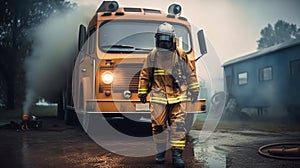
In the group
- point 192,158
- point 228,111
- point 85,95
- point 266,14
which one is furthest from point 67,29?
point 266,14

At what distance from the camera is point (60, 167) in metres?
4.04

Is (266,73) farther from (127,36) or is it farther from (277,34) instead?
(277,34)

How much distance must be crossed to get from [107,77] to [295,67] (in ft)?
28.5

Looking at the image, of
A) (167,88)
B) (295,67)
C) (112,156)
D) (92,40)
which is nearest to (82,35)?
(92,40)

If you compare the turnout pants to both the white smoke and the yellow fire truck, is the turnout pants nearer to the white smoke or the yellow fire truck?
the yellow fire truck

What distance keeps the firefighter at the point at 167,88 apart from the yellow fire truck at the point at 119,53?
184 cm

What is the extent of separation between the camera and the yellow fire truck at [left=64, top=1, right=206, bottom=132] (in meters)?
6.22

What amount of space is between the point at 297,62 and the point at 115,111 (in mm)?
8689

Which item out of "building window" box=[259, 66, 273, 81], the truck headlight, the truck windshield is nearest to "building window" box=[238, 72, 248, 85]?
"building window" box=[259, 66, 273, 81]

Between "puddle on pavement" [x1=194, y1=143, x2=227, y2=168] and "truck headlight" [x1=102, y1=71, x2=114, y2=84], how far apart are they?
200cm

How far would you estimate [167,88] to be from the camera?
4.29m

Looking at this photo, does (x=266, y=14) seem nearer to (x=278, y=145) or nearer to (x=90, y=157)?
(x=278, y=145)

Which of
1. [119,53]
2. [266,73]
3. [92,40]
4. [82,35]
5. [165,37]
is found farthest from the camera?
[266,73]

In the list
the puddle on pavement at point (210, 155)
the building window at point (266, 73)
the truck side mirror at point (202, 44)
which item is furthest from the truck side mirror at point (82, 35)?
the building window at point (266, 73)
